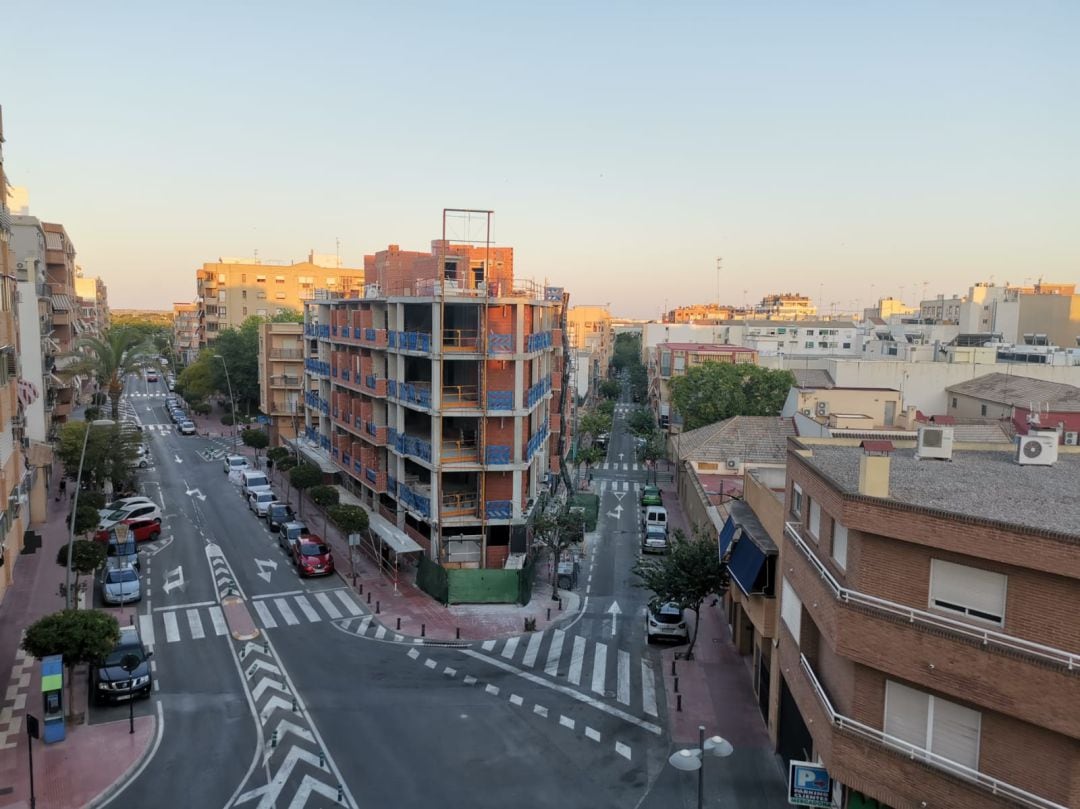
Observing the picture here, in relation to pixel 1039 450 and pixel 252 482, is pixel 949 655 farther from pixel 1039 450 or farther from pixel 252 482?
pixel 252 482

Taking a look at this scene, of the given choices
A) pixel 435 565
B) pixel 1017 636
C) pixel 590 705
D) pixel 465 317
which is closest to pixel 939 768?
pixel 1017 636

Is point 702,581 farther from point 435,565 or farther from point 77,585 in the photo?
point 77,585

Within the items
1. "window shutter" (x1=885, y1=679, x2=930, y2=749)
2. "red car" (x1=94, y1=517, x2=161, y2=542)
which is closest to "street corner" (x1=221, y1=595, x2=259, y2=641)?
"red car" (x1=94, y1=517, x2=161, y2=542)

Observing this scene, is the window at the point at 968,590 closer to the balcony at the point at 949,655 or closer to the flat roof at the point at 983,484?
the balcony at the point at 949,655

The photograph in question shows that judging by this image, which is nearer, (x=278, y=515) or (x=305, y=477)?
(x=278, y=515)

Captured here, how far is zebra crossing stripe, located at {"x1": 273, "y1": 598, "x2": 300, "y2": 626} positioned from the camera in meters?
33.6

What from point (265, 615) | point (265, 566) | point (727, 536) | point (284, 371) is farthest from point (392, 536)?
point (284, 371)

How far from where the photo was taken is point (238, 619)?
33594 mm

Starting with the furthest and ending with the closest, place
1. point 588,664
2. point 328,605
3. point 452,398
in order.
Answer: point 452,398 < point 328,605 < point 588,664

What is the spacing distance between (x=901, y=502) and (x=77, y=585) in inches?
1322

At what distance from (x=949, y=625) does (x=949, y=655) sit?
573 millimetres

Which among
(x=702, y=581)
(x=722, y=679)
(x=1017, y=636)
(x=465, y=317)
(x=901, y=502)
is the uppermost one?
(x=465, y=317)

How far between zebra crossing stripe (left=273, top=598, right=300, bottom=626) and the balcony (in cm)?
2219

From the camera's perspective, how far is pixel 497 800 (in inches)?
811
